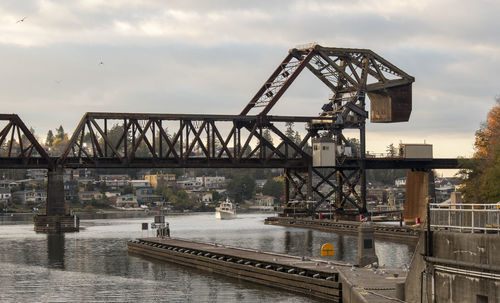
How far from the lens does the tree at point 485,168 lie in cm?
9638

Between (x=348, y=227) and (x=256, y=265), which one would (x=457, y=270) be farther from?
(x=348, y=227)

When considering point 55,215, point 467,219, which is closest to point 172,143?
point 55,215

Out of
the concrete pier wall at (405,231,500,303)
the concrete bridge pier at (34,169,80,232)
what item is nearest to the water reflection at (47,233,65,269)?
the concrete bridge pier at (34,169,80,232)

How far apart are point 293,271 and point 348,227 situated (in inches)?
2681

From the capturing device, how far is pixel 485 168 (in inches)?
4294

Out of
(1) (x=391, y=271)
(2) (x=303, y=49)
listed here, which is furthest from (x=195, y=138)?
(1) (x=391, y=271)

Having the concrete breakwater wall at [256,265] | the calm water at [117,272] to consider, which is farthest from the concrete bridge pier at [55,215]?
the concrete breakwater wall at [256,265]

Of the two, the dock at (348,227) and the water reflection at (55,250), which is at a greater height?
the dock at (348,227)

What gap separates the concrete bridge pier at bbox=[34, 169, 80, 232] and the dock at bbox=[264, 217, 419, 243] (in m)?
36.4

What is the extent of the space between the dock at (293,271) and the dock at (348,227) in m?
26.6

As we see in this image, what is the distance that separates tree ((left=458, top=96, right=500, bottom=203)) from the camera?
96375mm

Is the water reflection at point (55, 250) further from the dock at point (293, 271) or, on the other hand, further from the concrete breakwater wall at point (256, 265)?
the dock at point (293, 271)

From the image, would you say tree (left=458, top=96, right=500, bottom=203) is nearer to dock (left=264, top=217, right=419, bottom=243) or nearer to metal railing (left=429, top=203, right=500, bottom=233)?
dock (left=264, top=217, right=419, bottom=243)

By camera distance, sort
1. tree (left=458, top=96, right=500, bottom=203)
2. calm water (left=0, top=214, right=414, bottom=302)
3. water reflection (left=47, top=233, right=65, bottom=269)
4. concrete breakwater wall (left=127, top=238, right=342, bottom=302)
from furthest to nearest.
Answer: tree (left=458, top=96, right=500, bottom=203)
water reflection (left=47, top=233, right=65, bottom=269)
calm water (left=0, top=214, right=414, bottom=302)
concrete breakwater wall (left=127, top=238, right=342, bottom=302)
